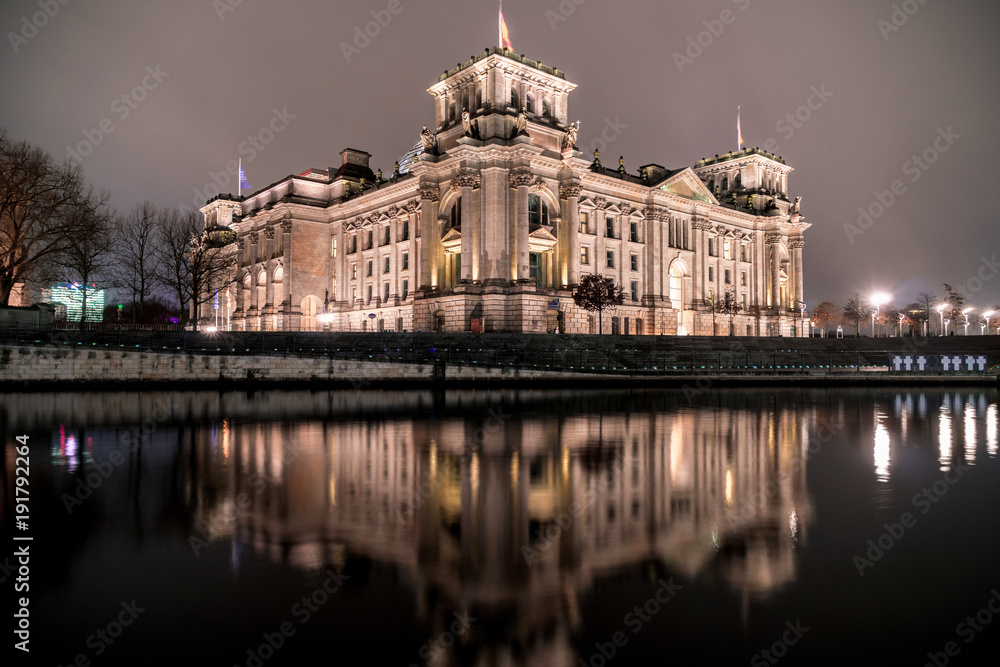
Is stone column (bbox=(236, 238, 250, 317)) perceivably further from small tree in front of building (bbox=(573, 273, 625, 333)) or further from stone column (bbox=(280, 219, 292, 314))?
small tree in front of building (bbox=(573, 273, 625, 333))

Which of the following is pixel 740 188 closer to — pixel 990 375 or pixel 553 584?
pixel 990 375

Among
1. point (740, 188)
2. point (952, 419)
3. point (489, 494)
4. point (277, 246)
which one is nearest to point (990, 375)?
point (952, 419)

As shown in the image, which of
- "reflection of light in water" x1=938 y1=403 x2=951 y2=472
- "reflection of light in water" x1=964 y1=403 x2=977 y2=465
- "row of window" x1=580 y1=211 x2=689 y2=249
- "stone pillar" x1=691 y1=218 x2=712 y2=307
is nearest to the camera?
"reflection of light in water" x1=938 y1=403 x2=951 y2=472

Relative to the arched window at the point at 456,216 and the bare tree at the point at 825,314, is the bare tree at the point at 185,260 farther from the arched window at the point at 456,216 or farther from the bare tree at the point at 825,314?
the bare tree at the point at 825,314

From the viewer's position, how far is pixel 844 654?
4.31m

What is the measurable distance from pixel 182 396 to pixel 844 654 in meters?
29.2

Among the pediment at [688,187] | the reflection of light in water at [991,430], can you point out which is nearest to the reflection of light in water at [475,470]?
the reflection of light in water at [991,430]

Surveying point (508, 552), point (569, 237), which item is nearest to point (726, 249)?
point (569, 237)

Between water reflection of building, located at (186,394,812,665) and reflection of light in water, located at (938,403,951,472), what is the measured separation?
96.0 inches

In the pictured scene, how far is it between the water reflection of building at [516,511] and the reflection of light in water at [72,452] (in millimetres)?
2165

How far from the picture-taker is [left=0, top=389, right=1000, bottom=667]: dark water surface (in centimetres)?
447

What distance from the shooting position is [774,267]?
294 feet

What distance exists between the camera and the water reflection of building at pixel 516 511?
541cm

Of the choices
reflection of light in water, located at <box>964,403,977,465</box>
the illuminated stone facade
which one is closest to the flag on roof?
the illuminated stone facade
